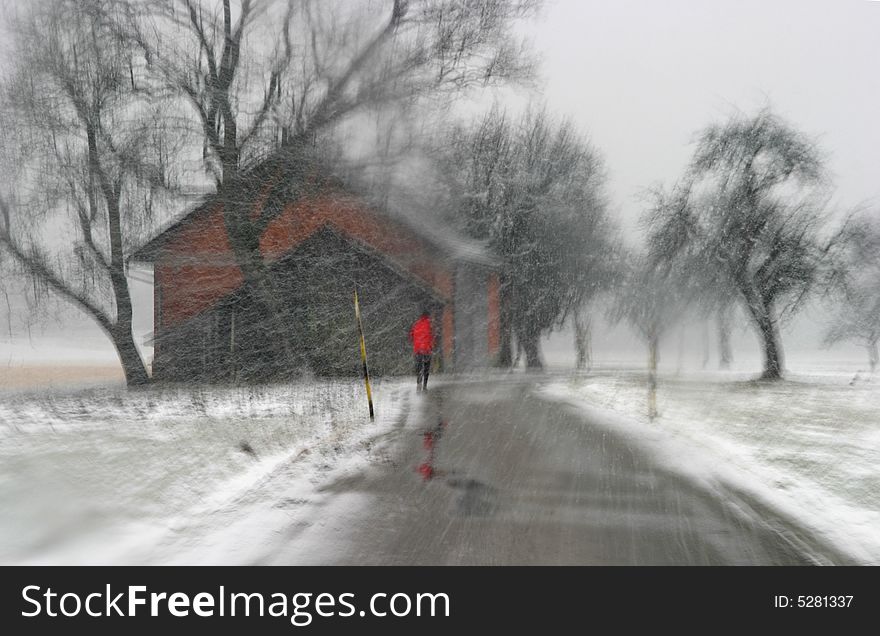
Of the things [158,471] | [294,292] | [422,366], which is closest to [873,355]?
[422,366]

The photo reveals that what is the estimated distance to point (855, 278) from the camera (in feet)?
73.6

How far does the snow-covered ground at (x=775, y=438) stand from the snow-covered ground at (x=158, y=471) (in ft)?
→ 14.6

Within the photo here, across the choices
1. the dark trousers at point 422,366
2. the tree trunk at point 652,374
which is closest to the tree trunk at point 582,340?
the tree trunk at point 652,374

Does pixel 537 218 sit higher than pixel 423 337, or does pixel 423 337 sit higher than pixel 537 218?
pixel 537 218

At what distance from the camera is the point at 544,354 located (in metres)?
33.2

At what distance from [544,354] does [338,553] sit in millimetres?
28752

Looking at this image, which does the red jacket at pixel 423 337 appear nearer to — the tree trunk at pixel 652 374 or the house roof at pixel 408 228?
the tree trunk at pixel 652 374

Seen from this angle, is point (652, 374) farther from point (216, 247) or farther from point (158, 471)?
point (216, 247)

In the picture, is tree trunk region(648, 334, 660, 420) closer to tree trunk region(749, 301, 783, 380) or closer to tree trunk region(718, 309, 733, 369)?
tree trunk region(718, 309, 733, 369)

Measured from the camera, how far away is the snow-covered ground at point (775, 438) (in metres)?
6.77

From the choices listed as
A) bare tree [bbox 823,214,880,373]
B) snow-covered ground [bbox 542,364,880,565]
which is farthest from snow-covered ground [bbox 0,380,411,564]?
bare tree [bbox 823,214,880,373]

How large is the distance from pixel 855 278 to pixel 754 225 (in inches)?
137

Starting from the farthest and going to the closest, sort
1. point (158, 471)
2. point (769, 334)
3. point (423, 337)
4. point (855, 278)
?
point (769, 334), point (855, 278), point (423, 337), point (158, 471)

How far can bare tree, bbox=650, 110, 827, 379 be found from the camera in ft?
74.7
